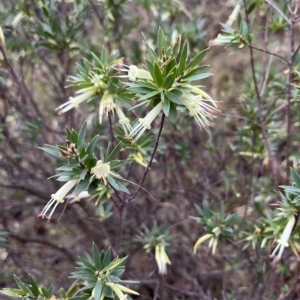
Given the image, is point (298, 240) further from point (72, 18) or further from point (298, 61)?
point (72, 18)

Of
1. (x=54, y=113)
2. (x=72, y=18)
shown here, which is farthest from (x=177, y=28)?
(x=54, y=113)

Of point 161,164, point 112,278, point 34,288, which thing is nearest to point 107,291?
point 112,278

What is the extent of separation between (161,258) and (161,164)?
1.04 meters

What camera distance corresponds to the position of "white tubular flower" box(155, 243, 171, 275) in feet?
5.74

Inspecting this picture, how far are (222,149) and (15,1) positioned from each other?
1.70 m

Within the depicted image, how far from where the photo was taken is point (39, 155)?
8.80ft

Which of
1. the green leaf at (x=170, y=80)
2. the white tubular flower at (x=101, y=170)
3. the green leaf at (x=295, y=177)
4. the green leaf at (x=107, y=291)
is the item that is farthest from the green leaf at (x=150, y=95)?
the green leaf at (x=107, y=291)

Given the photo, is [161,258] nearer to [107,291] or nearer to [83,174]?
[107,291]

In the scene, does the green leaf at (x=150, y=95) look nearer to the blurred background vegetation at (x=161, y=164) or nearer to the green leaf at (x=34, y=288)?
the blurred background vegetation at (x=161, y=164)

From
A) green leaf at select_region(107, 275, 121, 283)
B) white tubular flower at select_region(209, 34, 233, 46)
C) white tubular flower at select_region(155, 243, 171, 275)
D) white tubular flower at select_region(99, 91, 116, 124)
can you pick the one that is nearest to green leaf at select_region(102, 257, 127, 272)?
green leaf at select_region(107, 275, 121, 283)

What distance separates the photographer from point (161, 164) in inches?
109

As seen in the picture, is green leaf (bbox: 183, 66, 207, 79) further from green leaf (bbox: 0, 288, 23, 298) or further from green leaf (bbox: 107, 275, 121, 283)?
green leaf (bbox: 0, 288, 23, 298)

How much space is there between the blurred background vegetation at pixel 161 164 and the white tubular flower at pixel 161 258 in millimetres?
163

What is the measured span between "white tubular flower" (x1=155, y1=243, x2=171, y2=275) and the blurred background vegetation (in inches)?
6.4
